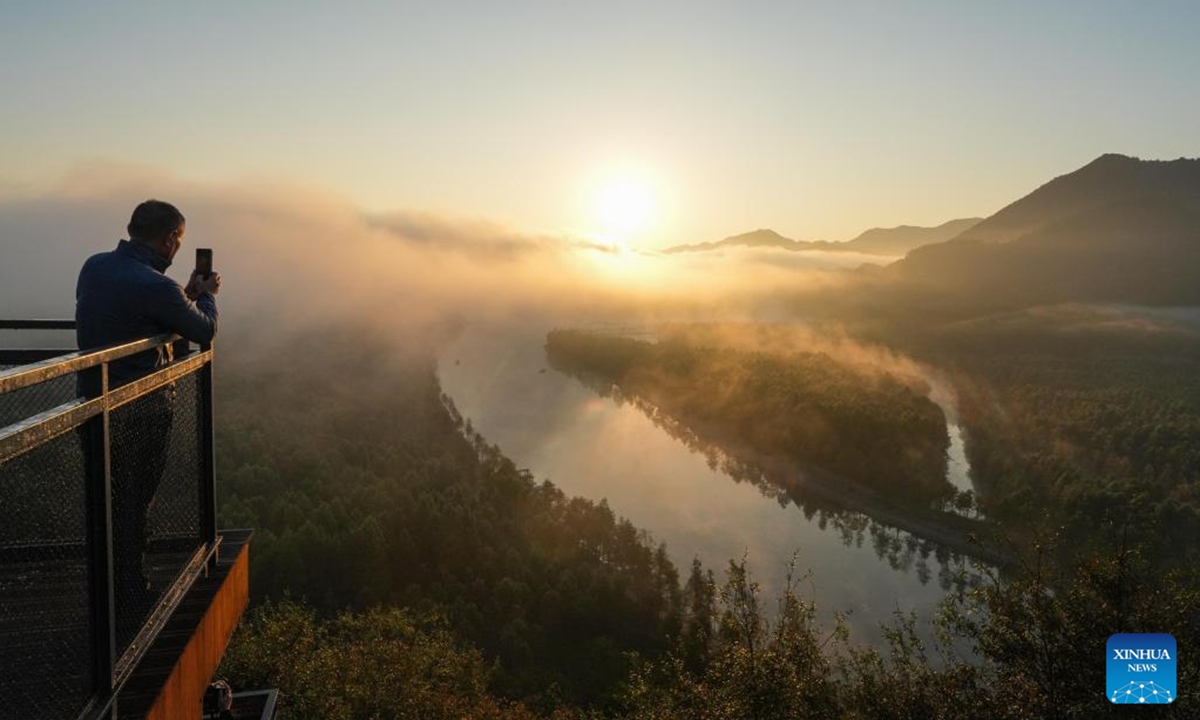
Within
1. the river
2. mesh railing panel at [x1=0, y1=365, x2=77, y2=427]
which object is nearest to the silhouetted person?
mesh railing panel at [x1=0, y1=365, x2=77, y2=427]

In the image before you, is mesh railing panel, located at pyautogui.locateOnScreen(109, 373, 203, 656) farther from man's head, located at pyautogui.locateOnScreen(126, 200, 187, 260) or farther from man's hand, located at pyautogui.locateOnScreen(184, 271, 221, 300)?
man's head, located at pyautogui.locateOnScreen(126, 200, 187, 260)

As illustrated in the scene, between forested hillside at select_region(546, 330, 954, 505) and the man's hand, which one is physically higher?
the man's hand

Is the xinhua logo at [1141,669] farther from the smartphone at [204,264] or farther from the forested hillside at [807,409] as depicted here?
the forested hillside at [807,409]

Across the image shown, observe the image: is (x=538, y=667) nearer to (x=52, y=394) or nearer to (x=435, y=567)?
(x=435, y=567)

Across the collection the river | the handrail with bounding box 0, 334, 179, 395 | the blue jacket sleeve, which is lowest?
the river

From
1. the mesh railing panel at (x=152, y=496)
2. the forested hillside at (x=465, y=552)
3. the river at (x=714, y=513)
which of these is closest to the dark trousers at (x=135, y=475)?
the mesh railing panel at (x=152, y=496)

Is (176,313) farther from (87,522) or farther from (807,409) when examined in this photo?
(807,409)
